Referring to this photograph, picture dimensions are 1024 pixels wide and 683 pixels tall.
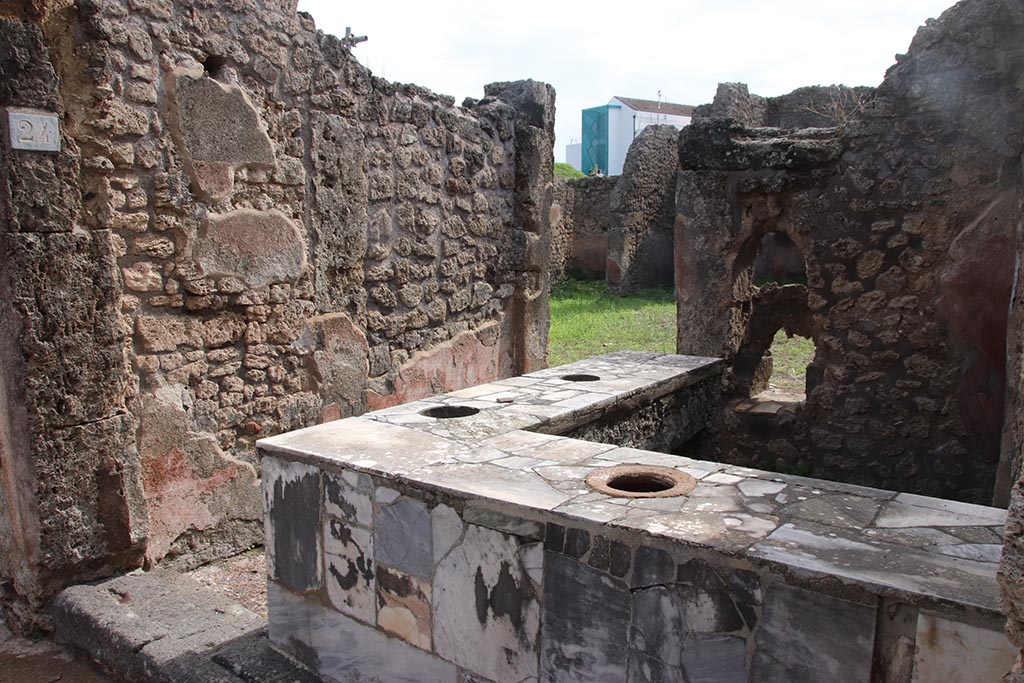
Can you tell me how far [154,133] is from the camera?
3361mm

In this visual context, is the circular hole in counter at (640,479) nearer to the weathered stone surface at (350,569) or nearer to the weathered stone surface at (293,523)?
the weathered stone surface at (350,569)

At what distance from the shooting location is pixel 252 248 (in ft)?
12.4

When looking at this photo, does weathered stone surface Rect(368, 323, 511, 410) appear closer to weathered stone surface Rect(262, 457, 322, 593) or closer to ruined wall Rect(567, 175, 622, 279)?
weathered stone surface Rect(262, 457, 322, 593)

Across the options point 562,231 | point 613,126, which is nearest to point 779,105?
point 562,231

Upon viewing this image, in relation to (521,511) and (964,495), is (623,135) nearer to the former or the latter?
(964,495)

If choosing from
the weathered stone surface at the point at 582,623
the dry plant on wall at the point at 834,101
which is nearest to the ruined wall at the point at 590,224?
the dry plant on wall at the point at 834,101

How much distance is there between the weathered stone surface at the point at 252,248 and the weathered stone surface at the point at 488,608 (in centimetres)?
205

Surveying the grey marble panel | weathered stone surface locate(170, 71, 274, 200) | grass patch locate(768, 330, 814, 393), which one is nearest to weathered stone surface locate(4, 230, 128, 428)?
weathered stone surface locate(170, 71, 274, 200)

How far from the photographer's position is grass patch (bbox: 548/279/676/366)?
9117 mm

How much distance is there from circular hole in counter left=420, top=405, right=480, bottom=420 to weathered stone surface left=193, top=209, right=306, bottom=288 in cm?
112

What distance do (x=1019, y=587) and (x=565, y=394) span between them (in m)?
2.75

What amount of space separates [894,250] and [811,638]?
13.4ft

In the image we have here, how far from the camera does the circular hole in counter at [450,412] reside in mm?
3446

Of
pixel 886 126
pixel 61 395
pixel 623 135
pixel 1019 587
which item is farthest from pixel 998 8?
pixel 623 135
